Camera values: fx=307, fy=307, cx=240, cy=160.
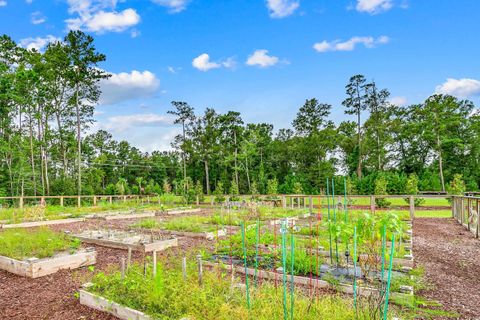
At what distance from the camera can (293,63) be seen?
14.5 metres

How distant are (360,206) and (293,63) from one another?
8915mm

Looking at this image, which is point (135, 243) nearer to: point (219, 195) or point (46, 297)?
point (46, 297)

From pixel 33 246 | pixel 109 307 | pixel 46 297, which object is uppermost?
pixel 33 246

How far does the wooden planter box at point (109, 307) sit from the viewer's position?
3041mm

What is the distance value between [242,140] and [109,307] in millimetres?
31342

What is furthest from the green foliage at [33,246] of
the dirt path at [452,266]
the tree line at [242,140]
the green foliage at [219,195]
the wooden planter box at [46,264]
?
the tree line at [242,140]

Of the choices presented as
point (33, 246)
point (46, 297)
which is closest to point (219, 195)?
point (33, 246)

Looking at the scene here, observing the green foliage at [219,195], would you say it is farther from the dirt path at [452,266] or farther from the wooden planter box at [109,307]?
the wooden planter box at [109,307]

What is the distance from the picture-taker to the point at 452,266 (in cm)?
527

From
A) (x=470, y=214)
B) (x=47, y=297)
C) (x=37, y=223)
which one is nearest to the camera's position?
(x=47, y=297)

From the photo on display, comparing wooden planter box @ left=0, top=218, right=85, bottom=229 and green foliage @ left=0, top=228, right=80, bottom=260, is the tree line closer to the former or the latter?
wooden planter box @ left=0, top=218, right=85, bottom=229

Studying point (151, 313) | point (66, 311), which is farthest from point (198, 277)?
point (66, 311)

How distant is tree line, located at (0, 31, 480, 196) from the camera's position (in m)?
22.6

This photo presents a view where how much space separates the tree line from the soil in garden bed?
16.3 metres
